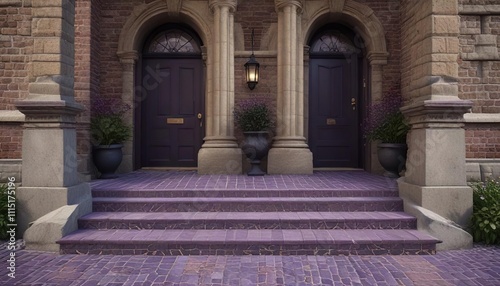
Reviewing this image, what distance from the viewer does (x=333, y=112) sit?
27.5 ft

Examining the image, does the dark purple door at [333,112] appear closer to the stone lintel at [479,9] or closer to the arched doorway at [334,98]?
the arched doorway at [334,98]

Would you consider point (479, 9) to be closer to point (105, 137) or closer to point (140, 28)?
point (140, 28)

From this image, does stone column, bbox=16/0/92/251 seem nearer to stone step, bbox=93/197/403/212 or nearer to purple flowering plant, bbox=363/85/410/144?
stone step, bbox=93/197/403/212

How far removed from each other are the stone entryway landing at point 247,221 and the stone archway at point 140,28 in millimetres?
2823

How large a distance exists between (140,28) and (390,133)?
6.25 meters

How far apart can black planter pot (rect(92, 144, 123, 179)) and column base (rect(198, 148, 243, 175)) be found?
1.81m

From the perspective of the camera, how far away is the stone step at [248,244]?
396 centimetres

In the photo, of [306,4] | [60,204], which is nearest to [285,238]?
[60,204]

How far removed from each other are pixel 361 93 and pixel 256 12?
132 inches

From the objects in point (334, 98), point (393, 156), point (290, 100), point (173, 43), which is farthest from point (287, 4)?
point (393, 156)

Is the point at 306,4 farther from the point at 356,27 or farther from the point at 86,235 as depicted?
the point at 86,235

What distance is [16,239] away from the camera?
4.45 metres

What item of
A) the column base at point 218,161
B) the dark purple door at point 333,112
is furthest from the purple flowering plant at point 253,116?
the dark purple door at point 333,112

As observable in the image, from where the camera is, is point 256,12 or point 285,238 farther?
point 256,12
